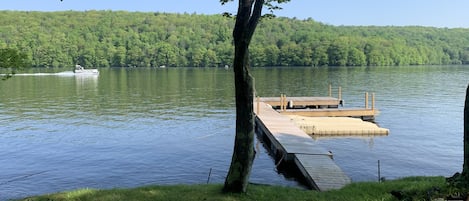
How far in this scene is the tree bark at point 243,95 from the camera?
977 centimetres

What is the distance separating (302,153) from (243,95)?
9853 mm

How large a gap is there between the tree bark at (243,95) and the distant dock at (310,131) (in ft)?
15.3

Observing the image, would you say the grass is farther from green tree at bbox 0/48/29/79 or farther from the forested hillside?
the forested hillside

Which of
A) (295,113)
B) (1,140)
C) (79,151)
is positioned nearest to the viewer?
(79,151)

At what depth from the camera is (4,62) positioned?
11852mm

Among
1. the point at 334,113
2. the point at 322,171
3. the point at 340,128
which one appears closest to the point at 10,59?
the point at 322,171

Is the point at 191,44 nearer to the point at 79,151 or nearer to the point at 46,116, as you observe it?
the point at 46,116

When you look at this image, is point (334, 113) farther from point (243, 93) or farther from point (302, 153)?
point (243, 93)

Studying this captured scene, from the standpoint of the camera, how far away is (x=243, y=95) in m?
10.2

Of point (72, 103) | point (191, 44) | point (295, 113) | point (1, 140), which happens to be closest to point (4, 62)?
point (1, 140)

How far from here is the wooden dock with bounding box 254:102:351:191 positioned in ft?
48.9

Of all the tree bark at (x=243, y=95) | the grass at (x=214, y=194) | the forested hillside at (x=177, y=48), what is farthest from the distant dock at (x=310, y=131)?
the forested hillside at (x=177, y=48)

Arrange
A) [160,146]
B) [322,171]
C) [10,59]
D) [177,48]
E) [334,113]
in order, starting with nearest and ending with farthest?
1. [10,59]
2. [322,171]
3. [160,146]
4. [334,113]
5. [177,48]

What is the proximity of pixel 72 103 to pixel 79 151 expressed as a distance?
25.7 m
